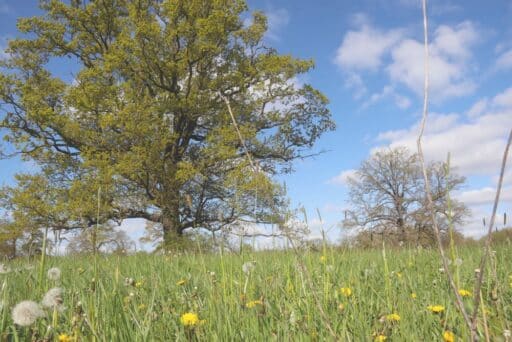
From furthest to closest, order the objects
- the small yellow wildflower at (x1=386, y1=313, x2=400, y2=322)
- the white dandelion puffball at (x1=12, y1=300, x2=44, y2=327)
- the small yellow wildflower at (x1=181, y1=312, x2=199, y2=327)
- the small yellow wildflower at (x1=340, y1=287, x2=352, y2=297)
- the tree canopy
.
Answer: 1. the tree canopy
2. the small yellow wildflower at (x1=340, y1=287, x2=352, y2=297)
3. the small yellow wildflower at (x1=386, y1=313, x2=400, y2=322)
4. the small yellow wildflower at (x1=181, y1=312, x2=199, y2=327)
5. the white dandelion puffball at (x1=12, y1=300, x2=44, y2=327)

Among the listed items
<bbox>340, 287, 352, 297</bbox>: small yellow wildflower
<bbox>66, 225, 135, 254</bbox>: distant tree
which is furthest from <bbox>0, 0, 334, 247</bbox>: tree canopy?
<bbox>340, 287, 352, 297</bbox>: small yellow wildflower

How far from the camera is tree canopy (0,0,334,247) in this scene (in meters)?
15.0

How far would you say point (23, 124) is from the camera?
16.9 metres

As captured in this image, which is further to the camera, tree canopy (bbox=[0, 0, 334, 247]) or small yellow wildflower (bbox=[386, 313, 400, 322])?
tree canopy (bbox=[0, 0, 334, 247])

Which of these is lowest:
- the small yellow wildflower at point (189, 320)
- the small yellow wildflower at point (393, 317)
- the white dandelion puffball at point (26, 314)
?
the small yellow wildflower at point (393, 317)

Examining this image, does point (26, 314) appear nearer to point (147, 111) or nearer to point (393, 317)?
point (393, 317)

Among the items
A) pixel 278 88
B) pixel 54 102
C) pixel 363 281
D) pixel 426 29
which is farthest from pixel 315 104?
pixel 426 29

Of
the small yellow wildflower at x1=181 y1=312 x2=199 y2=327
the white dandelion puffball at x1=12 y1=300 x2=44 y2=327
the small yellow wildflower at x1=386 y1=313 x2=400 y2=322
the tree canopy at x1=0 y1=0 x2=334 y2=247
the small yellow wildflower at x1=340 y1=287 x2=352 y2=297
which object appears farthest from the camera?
the tree canopy at x1=0 y1=0 x2=334 y2=247

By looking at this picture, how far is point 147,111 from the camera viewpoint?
48.3ft

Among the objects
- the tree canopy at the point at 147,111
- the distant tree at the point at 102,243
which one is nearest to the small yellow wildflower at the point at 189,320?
the distant tree at the point at 102,243

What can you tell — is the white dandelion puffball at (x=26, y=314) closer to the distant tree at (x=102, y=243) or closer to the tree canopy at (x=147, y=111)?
the distant tree at (x=102, y=243)

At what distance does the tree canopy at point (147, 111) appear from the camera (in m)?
15.0

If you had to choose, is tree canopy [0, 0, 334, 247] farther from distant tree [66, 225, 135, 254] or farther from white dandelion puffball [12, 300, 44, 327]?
white dandelion puffball [12, 300, 44, 327]

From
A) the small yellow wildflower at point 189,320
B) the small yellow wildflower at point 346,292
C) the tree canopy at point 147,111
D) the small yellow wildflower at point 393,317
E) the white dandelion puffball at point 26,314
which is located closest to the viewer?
the white dandelion puffball at point 26,314
